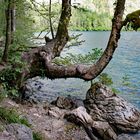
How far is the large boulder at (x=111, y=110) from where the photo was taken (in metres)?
13.7

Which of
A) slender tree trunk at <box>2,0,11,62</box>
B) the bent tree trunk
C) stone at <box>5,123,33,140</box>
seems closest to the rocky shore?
the bent tree trunk

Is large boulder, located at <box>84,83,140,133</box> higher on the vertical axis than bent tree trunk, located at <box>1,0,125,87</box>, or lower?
lower

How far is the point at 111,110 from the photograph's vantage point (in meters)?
14.2

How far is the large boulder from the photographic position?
13742 mm

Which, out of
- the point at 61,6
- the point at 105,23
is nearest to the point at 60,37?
the point at 61,6

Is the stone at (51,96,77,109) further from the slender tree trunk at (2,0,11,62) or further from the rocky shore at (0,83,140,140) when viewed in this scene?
the slender tree trunk at (2,0,11,62)

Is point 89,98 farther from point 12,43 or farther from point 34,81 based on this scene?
point 34,81

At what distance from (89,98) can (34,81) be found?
30.3ft

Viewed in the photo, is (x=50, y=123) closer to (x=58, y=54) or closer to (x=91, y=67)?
(x=91, y=67)

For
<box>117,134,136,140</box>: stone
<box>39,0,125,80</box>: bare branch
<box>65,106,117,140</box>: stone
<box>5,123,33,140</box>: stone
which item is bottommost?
<box>117,134,136,140</box>: stone

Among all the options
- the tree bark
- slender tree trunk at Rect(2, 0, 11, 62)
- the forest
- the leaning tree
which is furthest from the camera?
the leaning tree

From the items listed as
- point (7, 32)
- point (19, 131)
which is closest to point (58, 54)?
point (7, 32)

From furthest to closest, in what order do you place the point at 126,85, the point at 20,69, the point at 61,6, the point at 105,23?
the point at 105,23
the point at 126,85
the point at 61,6
the point at 20,69

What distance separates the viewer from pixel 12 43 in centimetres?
1572
